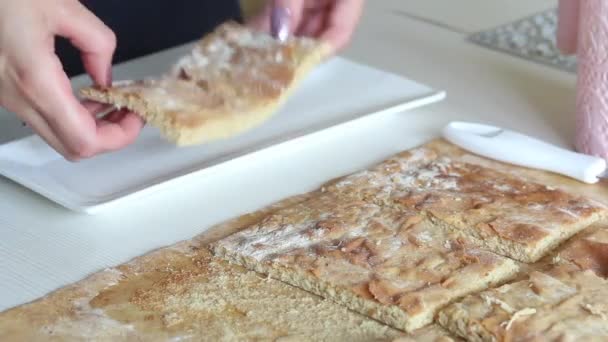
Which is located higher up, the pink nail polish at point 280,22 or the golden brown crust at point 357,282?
the pink nail polish at point 280,22

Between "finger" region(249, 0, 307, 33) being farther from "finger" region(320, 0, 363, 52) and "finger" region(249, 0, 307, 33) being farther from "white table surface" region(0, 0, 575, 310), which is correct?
"white table surface" region(0, 0, 575, 310)

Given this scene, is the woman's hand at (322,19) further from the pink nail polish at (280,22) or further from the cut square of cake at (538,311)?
the cut square of cake at (538,311)

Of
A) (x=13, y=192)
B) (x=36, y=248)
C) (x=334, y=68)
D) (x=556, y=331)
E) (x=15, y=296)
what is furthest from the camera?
(x=334, y=68)

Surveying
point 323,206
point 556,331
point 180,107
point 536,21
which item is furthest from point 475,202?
point 536,21

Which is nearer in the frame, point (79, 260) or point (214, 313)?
point (214, 313)

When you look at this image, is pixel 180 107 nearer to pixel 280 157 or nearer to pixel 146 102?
pixel 146 102

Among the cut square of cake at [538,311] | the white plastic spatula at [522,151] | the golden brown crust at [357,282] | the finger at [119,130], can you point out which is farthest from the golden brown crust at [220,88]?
the cut square of cake at [538,311]
